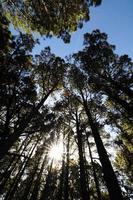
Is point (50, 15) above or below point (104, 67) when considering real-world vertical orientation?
below

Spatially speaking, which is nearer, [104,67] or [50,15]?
[50,15]

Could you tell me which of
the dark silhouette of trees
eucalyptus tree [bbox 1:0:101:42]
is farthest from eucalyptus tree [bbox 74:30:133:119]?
eucalyptus tree [bbox 1:0:101:42]

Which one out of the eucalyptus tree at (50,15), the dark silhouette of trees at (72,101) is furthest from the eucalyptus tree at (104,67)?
the eucalyptus tree at (50,15)

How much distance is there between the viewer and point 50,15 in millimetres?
9266

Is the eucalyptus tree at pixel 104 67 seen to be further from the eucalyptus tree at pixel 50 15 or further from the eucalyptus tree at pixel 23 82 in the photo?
the eucalyptus tree at pixel 50 15

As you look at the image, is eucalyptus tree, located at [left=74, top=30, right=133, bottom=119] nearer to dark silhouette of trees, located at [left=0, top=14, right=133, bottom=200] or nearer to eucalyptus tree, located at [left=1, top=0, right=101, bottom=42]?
dark silhouette of trees, located at [left=0, top=14, right=133, bottom=200]

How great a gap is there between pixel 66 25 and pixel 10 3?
9.38ft

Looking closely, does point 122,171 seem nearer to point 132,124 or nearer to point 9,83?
point 132,124

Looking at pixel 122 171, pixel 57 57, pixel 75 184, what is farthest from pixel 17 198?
pixel 57 57

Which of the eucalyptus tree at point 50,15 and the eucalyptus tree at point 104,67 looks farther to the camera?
the eucalyptus tree at point 104,67

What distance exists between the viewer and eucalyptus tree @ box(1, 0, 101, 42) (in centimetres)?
905

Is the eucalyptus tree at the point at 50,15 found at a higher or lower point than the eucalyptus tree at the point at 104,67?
lower

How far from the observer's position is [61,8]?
9109 mm

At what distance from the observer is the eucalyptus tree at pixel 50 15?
905 cm
